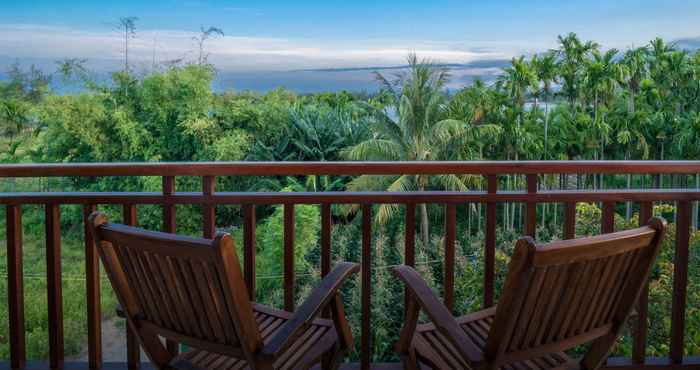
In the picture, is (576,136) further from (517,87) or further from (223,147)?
(223,147)

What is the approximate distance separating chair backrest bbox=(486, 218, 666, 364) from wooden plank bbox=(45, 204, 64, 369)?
1530mm

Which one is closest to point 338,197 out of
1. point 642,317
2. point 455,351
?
point 455,351

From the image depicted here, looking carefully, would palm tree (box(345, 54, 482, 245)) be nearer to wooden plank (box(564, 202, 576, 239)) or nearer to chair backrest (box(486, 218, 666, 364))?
wooden plank (box(564, 202, 576, 239))

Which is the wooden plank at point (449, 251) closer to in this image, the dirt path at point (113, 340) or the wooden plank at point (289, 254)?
the wooden plank at point (289, 254)

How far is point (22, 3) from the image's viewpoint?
3275cm

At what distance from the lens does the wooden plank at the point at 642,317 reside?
7.39 feet

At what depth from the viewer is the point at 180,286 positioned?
1.58m

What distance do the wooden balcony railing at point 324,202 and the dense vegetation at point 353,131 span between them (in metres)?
13.3

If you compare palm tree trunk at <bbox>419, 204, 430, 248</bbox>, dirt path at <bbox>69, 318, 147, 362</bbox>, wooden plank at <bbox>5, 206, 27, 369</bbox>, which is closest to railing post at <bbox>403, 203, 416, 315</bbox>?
wooden plank at <bbox>5, 206, 27, 369</bbox>

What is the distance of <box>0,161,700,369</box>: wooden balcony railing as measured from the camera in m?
2.14

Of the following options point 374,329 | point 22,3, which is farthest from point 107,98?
point 374,329

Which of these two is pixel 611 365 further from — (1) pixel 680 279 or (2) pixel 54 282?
(2) pixel 54 282

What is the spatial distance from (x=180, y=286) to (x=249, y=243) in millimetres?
685

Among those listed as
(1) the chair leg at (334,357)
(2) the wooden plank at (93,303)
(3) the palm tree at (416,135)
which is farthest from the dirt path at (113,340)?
(1) the chair leg at (334,357)
